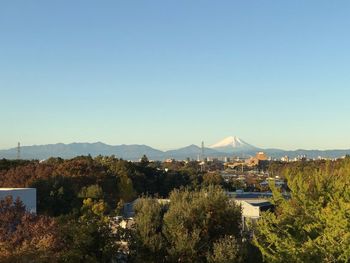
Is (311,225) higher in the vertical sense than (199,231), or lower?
higher

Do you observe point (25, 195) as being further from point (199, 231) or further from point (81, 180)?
point (81, 180)

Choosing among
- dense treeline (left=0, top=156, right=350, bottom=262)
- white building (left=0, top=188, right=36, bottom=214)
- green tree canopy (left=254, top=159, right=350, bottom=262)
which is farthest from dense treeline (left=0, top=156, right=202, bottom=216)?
green tree canopy (left=254, top=159, right=350, bottom=262)

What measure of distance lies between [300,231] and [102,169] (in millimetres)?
44411

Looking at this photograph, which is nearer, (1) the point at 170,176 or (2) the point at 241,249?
(2) the point at 241,249

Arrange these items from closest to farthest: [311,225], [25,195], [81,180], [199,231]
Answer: [311,225]
[199,231]
[25,195]
[81,180]

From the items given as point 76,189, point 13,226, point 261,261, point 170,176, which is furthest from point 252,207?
point 170,176

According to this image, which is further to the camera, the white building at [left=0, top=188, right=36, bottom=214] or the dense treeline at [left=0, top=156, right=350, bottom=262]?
the white building at [left=0, top=188, right=36, bottom=214]

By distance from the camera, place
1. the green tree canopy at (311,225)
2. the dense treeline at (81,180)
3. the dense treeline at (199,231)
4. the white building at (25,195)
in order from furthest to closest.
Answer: the dense treeline at (81,180), the white building at (25,195), the green tree canopy at (311,225), the dense treeline at (199,231)

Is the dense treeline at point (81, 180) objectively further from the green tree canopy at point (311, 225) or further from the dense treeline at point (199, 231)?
the green tree canopy at point (311, 225)

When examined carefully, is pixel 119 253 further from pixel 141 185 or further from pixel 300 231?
pixel 141 185

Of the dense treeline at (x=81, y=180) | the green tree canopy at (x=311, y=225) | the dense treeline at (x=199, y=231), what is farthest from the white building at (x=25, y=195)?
the green tree canopy at (x=311, y=225)

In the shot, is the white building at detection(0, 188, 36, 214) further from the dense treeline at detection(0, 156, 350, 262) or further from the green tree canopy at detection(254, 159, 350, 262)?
the green tree canopy at detection(254, 159, 350, 262)

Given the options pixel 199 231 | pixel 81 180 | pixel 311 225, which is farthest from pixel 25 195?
pixel 81 180

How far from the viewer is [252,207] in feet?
118
